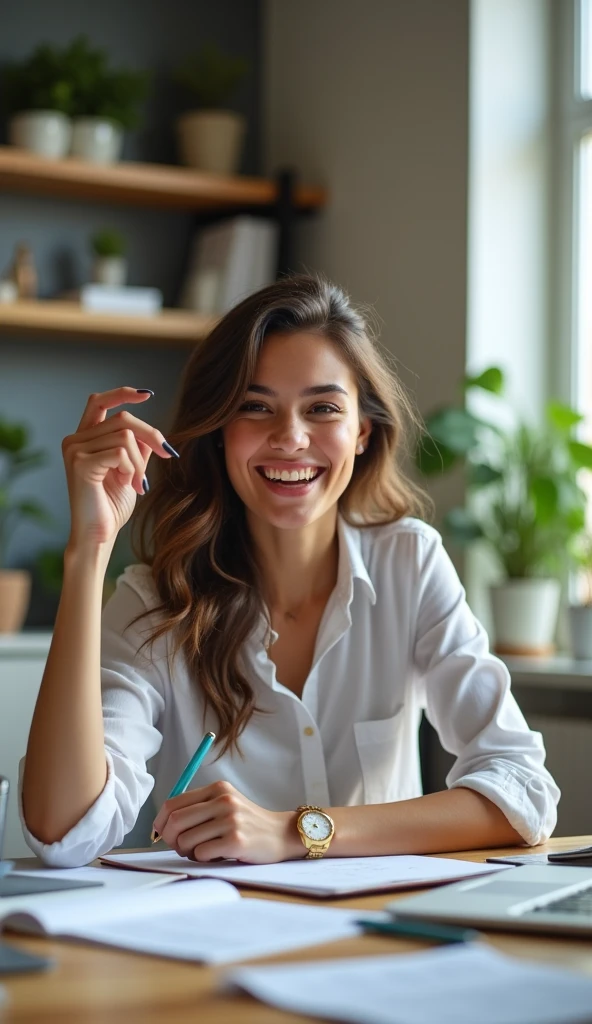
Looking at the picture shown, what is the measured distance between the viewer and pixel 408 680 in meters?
1.90

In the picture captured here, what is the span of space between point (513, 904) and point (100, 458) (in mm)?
746

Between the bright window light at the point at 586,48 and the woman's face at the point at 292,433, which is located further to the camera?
the bright window light at the point at 586,48

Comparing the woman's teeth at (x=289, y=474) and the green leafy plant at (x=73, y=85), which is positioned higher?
the green leafy plant at (x=73, y=85)

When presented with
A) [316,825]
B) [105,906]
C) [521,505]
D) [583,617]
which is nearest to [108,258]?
[521,505]

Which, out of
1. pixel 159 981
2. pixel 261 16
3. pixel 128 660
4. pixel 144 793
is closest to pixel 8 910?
pixel 159 981

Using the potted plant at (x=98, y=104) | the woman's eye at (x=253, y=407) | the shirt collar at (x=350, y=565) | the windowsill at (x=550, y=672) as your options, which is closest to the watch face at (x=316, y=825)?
the shirt collar at (x=350, y=565)

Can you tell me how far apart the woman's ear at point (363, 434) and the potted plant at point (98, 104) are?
1789mm

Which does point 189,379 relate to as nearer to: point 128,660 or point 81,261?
point 128,660

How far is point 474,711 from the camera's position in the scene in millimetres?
1741

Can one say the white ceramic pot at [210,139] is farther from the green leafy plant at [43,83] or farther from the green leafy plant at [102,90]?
the green leafy plant at [43,83]

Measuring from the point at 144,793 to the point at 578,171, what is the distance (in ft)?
7.70

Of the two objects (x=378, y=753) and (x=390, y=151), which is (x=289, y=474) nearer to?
(x=378, y=753)

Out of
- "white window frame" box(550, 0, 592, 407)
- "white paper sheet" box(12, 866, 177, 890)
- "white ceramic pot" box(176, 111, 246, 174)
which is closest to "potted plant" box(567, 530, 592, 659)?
"white window frame" box(550, 0, 592, 407)

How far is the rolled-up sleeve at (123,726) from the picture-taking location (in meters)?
1.40
